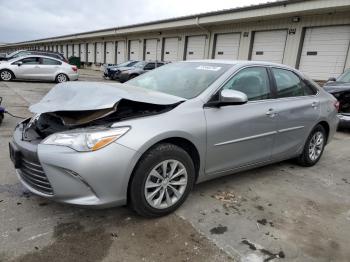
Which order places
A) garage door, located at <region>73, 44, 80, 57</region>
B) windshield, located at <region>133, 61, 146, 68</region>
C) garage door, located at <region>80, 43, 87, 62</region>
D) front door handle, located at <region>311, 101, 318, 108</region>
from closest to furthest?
1. front door handle, located at <region>311, 101, 318, 108</region>
2. windshield, located at <region>133, 61, 146, 68</region>
3. garage door, located at <region>80, 43, 87, 62</region>
4. garage door, located at <region>73, 44, 80, 57</region>

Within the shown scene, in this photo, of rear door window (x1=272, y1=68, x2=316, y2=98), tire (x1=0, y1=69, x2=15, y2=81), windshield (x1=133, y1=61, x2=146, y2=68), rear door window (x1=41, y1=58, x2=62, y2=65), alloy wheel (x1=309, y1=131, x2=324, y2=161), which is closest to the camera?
rear door window (x1=272, y1=68, x2=316, y2=98)

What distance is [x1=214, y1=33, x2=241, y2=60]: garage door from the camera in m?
17.2

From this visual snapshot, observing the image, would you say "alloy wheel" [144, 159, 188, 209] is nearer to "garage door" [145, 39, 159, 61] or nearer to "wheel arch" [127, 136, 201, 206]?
"wheel arch" [127, 136, 201, 206]

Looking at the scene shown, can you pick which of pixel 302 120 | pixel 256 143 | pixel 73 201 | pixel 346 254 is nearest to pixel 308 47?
pixel 302 120

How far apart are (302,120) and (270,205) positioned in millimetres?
1444

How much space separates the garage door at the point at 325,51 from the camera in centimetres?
1252

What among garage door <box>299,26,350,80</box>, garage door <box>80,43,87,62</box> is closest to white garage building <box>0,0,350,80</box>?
garage door <box>299,26,350,80</box>

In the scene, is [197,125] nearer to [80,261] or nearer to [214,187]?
[214,187]

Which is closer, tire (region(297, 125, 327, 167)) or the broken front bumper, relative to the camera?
the broken front bumper

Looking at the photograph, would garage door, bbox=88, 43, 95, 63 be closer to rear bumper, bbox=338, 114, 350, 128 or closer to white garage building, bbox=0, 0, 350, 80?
white garage building, bbox=0, 0, 350, 80

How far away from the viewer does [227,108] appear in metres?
3.29

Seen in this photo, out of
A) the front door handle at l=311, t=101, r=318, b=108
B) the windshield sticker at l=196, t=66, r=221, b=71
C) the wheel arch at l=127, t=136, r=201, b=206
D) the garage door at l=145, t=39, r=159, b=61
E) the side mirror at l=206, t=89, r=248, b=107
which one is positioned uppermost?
the garage door at l=145, t=39, r=159, b=61

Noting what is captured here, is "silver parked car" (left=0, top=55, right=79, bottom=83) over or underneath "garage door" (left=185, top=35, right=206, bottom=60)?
underneath

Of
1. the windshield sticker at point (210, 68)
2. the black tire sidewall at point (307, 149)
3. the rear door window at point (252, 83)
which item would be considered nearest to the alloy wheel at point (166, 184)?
the rear door window at point (252, 83)
